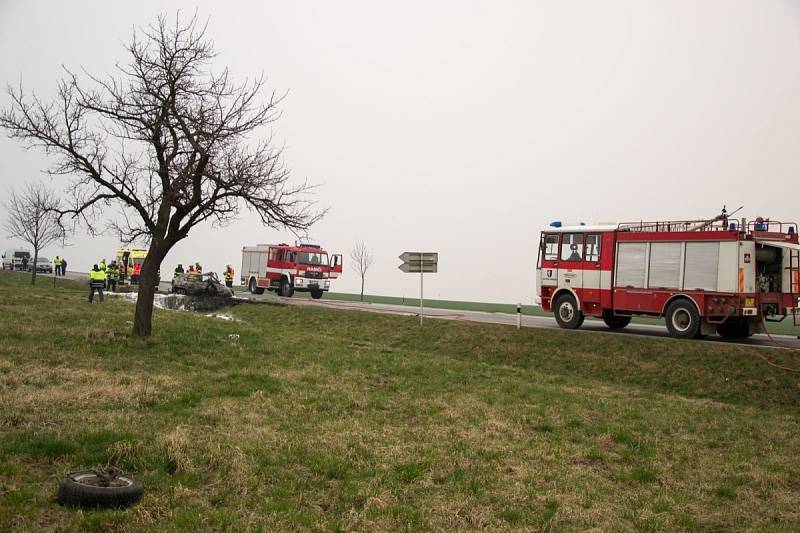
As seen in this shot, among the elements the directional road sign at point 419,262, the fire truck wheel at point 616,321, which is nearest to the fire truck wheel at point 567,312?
the fire truck wheel at point 616,321

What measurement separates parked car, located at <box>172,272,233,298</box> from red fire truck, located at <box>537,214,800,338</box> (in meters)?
20.6

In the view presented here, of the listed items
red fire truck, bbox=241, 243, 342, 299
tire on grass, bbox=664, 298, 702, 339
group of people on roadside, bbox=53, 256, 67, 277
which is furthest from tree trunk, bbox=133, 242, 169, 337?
group of people on roadside, bbox=53, 256, 67, 277

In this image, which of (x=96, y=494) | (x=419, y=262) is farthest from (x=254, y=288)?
(x=96, y=494)

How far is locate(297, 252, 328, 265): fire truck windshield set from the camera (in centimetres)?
3875

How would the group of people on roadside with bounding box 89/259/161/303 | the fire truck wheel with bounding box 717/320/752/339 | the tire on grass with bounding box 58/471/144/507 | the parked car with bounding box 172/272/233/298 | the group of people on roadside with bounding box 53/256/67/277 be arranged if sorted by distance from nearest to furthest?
the tire on grass with bounding box 58/471/144/507, the fire truck wheel with bounding box 717/320/752/339, the group of people on roadside with bounding box 89/259/161/303, the parked car with bounding box 172/272/233/298, the group of people on roadside with bounding box 53/256/67/277

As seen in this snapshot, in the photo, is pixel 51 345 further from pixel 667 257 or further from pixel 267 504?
pixel 667 257

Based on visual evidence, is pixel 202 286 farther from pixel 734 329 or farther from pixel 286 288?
pixel 734 329

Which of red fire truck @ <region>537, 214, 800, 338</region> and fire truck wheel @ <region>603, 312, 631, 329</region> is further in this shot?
fire truck wheel @ <region>603, 312, 631, 329</region>

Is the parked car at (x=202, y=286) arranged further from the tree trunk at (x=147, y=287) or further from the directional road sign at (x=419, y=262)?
the tree trunk at (x=147, y=287)

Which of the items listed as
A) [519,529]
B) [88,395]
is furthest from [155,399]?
[519,529]

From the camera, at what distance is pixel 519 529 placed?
6.52 m

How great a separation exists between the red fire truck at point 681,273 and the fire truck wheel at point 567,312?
0.03 meters

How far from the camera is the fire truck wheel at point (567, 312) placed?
21.3 m

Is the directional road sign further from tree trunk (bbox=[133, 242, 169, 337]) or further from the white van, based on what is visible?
the white van
